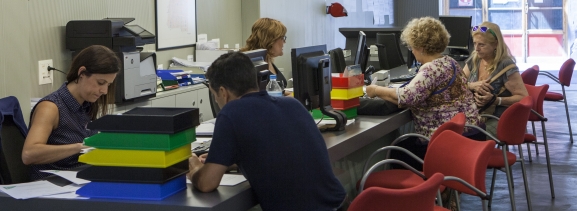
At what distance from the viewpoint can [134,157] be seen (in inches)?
87.4

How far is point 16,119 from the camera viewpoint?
9.34 ft

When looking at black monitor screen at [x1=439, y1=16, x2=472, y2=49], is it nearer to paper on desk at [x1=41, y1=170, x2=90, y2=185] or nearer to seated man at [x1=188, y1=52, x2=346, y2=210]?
seated man at [x1=188, y1=52, x2=346, y2=210]

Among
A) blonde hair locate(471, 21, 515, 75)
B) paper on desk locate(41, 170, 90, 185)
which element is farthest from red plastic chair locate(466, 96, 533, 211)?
paper on desk locate(41, 170, 90, 185)

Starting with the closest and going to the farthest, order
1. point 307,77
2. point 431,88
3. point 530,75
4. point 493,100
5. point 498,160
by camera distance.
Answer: point 307,77 < point 431,88 < point 498,160 < point 493,100 < point 530,75

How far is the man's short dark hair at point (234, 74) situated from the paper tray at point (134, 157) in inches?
10.8

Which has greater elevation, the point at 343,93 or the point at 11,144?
the point at 343,93

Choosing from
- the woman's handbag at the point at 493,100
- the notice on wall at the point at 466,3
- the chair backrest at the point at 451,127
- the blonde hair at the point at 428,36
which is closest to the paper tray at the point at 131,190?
the chair backrest at the point at 451,127

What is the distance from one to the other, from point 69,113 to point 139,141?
891 mm

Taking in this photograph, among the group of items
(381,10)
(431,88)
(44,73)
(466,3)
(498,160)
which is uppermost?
(466,3)

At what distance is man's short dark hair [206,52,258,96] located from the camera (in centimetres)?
241

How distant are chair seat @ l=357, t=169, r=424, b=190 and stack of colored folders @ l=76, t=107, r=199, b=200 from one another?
1.38 m

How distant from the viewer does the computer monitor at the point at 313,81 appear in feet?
11.0

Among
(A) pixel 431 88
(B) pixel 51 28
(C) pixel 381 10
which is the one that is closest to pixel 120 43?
(B) pixel 51 28

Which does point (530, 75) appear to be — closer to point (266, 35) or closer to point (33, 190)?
point (266, 35)
